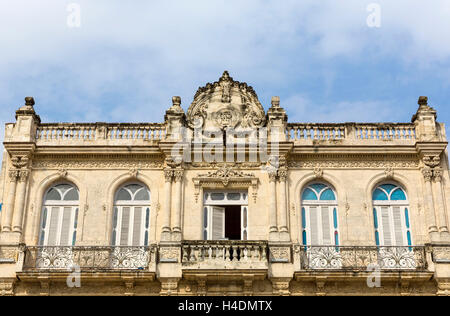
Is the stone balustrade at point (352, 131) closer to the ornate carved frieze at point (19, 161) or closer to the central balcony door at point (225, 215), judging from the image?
the central balcony door at point (225, 215)

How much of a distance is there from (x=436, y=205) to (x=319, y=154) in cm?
367

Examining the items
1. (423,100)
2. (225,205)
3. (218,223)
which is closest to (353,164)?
(423,100)

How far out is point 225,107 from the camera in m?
22.2

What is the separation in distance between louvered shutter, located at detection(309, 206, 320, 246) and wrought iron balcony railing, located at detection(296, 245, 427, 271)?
52 cm

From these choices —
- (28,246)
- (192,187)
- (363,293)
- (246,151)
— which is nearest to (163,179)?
(192,187)

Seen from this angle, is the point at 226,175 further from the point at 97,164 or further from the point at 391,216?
the point at 391,216

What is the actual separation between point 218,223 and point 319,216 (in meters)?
2.97

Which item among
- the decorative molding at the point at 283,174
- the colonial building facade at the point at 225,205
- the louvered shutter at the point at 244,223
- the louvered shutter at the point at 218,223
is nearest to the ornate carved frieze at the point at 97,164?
the colonial building facade at the point at 225,205

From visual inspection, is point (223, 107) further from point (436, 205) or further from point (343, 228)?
point (436, 205)

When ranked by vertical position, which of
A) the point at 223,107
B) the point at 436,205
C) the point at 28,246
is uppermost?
the point at 223,107

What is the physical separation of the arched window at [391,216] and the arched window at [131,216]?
673 cm

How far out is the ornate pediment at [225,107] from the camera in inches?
862

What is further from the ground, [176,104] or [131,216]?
[176,104]

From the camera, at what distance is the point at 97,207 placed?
68.6 ft
